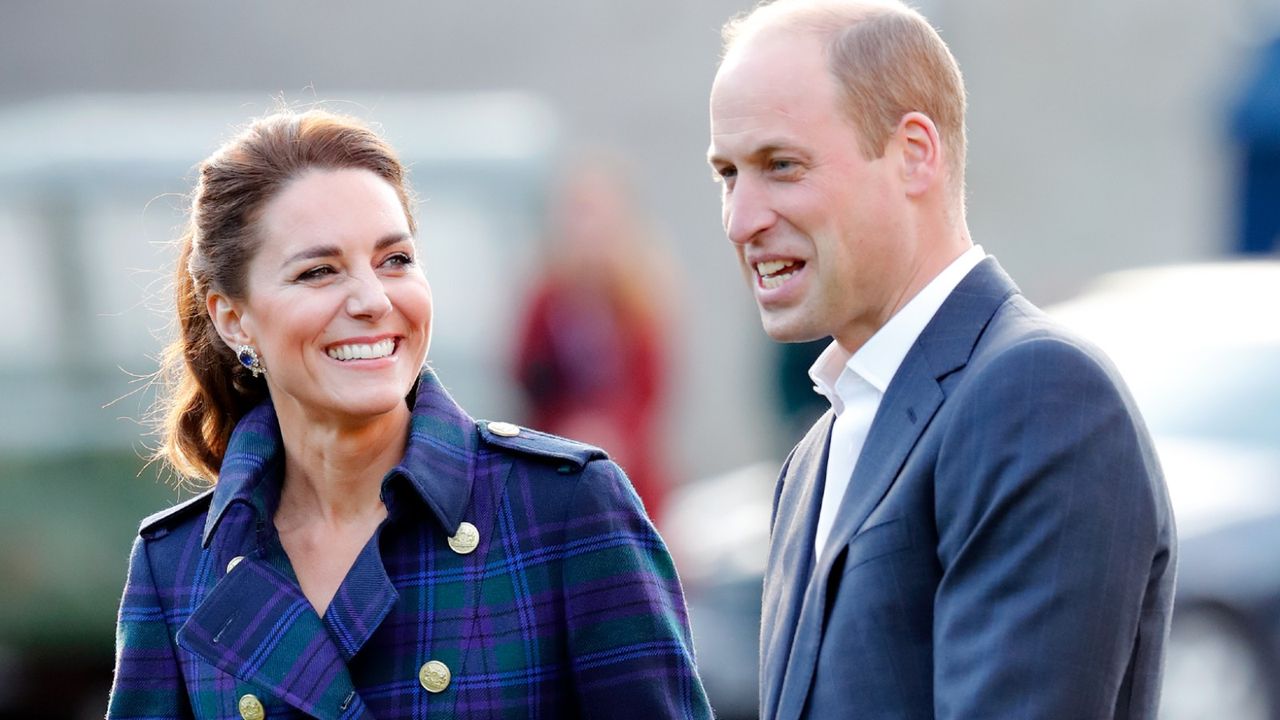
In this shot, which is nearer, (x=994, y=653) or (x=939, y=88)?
(x=994, y=653)

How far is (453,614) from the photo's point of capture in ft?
10.8

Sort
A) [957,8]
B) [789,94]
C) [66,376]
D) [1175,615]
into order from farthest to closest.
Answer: [957,8] → [66,376] → [1175,615] → [789,94]

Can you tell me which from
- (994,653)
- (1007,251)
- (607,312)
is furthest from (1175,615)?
(1007,251)

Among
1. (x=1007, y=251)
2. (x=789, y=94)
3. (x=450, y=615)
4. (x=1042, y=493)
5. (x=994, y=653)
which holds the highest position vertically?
(x=789, y=94)

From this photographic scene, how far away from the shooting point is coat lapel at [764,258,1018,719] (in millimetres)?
2664

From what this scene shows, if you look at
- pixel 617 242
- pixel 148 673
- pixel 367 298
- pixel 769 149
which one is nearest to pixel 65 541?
pixel 617 242

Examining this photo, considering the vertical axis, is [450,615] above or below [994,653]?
below

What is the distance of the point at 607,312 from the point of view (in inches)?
335

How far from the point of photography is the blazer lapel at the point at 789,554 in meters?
2.87

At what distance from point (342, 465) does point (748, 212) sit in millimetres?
1038

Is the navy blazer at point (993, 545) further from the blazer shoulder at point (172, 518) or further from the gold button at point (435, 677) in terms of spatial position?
the blazer shoulder at point (172, 518)

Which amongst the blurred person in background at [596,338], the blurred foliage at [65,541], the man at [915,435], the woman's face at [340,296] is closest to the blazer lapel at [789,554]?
the man at [915,435]

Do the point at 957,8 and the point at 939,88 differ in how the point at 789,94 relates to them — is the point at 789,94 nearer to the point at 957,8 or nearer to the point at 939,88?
the point at 939,88

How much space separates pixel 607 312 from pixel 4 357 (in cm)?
265
